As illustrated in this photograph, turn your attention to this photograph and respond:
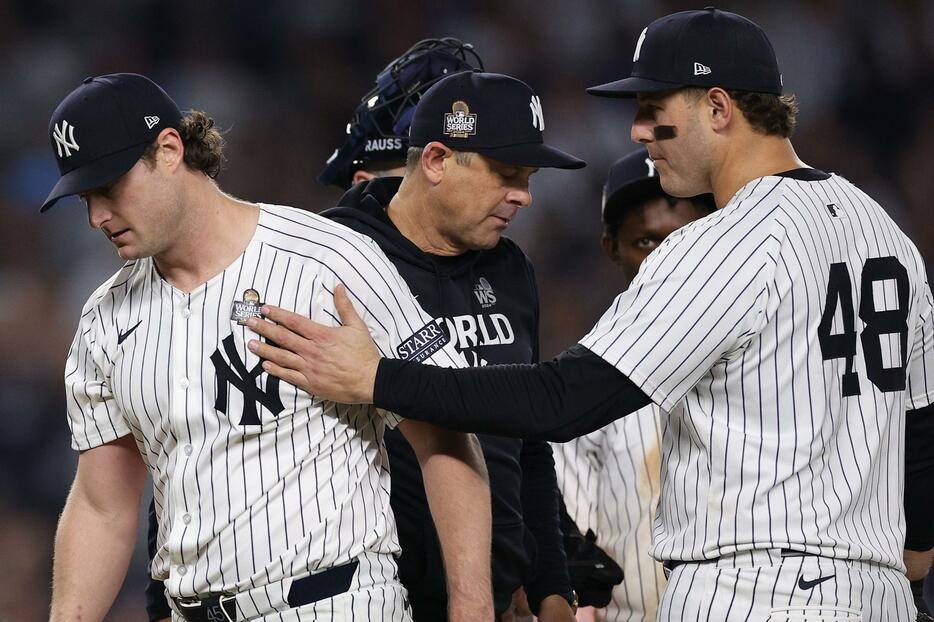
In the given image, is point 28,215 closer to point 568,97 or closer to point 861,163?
point 568,97

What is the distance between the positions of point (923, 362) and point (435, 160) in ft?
3.80

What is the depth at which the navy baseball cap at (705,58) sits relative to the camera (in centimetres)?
238

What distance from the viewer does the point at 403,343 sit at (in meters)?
2.38

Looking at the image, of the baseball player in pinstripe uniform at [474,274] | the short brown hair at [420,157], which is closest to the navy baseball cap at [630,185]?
the baseball player in pinstripe uniform at [474,274]

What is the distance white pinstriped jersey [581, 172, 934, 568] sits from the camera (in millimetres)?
2146

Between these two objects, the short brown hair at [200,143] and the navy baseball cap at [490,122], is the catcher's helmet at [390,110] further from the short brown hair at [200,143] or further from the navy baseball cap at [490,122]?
the short brown hair at [200,143]

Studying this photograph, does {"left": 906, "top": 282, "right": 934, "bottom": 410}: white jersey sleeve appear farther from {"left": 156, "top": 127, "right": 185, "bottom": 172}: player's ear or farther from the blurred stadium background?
the blurred stadium background

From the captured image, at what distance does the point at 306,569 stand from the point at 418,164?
1.08 meters

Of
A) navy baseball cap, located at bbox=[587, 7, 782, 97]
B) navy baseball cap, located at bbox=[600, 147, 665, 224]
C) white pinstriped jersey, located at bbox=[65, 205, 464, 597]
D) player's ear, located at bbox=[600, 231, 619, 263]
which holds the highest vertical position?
navy baseball cap, located at bbox=[587, 7, 782, 97]

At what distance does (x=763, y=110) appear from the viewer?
2.37 metres

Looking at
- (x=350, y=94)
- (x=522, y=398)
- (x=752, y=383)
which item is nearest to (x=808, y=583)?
(x=752, y=383)

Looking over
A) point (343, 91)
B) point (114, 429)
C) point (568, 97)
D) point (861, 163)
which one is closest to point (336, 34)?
point (343, 91)

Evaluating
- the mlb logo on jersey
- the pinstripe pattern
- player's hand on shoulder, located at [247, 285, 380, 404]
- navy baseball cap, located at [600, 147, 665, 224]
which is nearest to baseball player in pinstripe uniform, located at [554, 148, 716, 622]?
navy baseball cap, located at [600, 147, 665, 224]

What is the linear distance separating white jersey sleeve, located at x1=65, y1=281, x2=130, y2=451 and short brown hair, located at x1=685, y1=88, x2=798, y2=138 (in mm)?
1266
